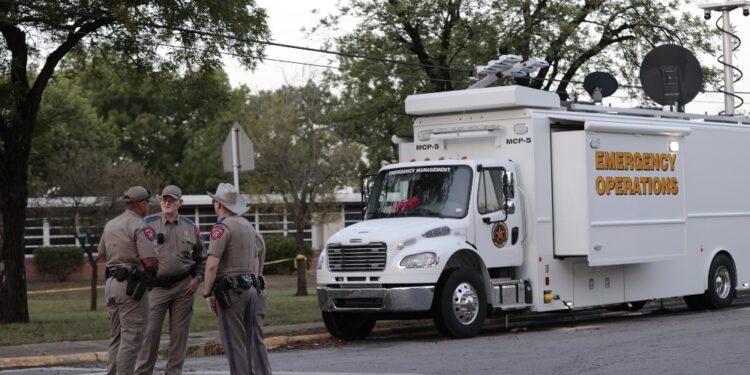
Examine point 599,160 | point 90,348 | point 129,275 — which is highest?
point 599,160

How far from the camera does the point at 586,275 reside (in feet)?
58.4

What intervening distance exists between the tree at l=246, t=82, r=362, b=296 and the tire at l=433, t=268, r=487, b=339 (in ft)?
51.5

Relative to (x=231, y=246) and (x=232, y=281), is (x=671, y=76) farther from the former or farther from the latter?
(x=232, y=281)

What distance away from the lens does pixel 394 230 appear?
1576 cm

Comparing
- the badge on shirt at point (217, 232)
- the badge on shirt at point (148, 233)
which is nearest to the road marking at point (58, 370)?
the badge on shirt at point (148, 233)

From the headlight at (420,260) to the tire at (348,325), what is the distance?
1.25 meters

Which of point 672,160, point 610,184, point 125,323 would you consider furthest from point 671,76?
point 125,323

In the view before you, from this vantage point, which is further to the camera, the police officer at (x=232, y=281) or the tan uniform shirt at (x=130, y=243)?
the tan uniform shirt at (x=130, y=243)

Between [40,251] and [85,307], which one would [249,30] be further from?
[40,251]

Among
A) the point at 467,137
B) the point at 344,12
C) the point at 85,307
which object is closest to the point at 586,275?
the point at 467,137

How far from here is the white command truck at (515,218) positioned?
15.7 m

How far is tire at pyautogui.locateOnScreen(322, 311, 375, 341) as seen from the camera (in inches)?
640

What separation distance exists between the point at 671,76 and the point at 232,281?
1386cm

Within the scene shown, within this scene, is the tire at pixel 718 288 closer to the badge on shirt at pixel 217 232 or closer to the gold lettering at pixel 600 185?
the gold lettering at pixel 600 185
